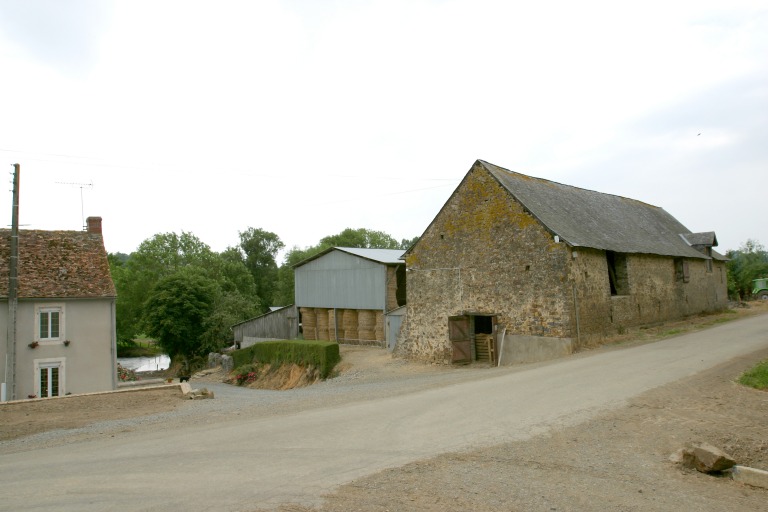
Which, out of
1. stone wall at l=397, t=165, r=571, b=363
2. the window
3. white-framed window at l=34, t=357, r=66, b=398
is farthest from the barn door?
white-framed window at l=34, t=357, r=66, b=398

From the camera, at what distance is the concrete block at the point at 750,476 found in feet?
19.7

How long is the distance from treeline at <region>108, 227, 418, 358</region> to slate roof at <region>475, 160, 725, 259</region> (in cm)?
2425

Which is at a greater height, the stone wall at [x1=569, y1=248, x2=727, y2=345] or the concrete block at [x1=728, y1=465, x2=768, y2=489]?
the stone wall at [x1=569, y1=248, x2=727, y2=345]

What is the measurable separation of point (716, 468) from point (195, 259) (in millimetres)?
52257

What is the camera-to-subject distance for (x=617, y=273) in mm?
22281

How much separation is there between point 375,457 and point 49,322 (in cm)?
1841

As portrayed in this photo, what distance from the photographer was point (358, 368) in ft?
76.7

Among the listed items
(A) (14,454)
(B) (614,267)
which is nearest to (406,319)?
(B) (614,267)

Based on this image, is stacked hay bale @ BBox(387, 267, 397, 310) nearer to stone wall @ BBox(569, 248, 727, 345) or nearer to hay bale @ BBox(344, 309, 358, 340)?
hay bale @ BBox(344, 309, 358, 340)

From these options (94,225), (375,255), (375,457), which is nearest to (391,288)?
(375,255)

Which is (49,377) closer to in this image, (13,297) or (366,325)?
(13,297)

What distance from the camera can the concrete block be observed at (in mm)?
5996

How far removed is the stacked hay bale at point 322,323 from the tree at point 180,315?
9.42 metres

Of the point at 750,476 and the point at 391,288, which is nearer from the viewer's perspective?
the point at 750,476
